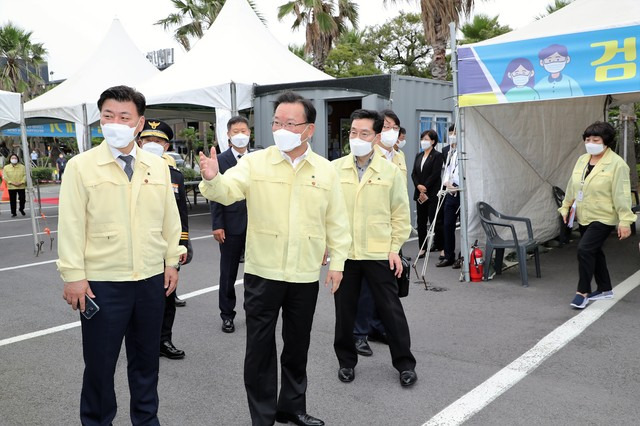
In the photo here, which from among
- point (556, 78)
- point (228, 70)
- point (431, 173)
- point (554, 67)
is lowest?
point (431, 173)

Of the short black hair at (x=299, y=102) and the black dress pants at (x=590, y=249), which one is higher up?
the short black hair at (x=299, y=102)

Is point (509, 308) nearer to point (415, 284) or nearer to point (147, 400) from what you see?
point (415, 284)

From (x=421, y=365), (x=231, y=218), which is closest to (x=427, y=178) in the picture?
(x=231, y=218)

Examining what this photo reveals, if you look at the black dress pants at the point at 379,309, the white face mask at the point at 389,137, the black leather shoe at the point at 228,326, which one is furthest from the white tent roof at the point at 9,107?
the black dress pants at the point at 379,309

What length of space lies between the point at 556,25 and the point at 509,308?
3416mm

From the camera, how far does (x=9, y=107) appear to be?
8.84 metres

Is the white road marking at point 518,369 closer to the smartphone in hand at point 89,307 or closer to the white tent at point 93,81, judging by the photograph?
the smartphone in hand at point 89,307

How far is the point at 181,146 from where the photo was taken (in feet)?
113

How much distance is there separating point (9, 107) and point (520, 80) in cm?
766

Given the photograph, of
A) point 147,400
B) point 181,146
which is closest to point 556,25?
point 147,400

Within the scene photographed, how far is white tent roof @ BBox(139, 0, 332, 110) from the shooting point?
11822 millimetres

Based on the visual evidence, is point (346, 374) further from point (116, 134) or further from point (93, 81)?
point (93, 81)

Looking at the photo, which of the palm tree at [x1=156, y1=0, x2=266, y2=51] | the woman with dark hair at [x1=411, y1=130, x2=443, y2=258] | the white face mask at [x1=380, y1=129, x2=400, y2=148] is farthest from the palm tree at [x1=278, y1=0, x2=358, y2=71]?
the white face mask at [x1=380, y1=129, x2=400, y2=148]

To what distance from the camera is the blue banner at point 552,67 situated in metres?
5.60
